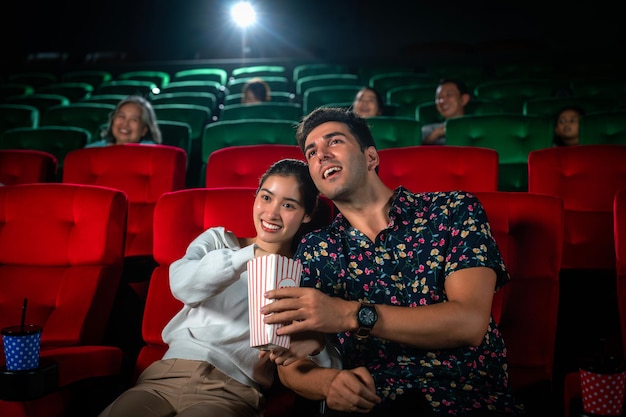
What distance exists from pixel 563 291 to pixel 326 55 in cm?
516

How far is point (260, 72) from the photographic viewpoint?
15.4 ft

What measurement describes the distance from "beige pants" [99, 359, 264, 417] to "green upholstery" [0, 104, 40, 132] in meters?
2.60

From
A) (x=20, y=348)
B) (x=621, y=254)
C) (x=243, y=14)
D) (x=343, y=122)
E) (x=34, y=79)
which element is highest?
(x=243, y=14)

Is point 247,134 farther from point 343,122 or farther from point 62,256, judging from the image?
point 343,122

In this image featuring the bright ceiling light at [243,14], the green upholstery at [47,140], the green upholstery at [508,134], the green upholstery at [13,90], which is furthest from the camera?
the bright ceiling light at [243,14]

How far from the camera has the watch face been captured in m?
0.96

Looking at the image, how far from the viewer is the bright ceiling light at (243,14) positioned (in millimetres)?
6500

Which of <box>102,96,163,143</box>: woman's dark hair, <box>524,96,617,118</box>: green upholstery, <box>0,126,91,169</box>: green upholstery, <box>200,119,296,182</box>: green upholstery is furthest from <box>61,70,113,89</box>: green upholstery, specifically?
<box>524,96,617,118</box>: green upholstery

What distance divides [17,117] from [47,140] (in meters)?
0.84

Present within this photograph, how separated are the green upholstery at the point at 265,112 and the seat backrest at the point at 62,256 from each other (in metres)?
1.73

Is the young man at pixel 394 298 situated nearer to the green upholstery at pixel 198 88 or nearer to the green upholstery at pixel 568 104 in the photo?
the green upholstery at pixel 568 104

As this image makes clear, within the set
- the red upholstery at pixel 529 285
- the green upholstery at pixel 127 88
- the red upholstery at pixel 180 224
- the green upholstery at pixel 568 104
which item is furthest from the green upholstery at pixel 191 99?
the red upholstery at pixel 529 285

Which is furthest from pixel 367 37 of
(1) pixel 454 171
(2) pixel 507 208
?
(2) pixel 507 208

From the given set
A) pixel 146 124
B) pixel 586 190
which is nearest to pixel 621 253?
pixel 586 190
